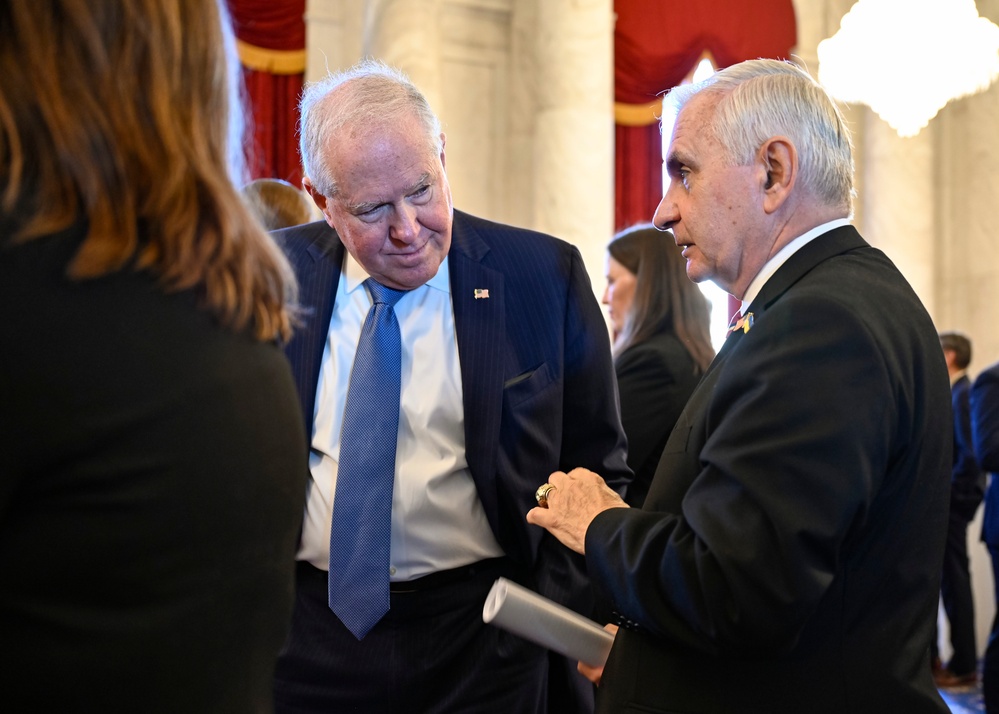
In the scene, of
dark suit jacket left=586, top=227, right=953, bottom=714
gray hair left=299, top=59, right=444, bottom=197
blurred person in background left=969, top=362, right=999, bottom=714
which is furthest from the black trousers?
blurred person in background left=969, top=362, right=999, bottom=714

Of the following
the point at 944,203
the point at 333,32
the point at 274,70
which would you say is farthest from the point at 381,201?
the point at 944,203

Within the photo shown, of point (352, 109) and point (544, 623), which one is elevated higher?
point (352, 109)

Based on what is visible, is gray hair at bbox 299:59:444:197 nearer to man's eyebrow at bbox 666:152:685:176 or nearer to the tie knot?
the tie knot

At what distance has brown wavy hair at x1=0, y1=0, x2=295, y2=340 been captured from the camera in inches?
33.1

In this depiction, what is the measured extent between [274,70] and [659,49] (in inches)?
105

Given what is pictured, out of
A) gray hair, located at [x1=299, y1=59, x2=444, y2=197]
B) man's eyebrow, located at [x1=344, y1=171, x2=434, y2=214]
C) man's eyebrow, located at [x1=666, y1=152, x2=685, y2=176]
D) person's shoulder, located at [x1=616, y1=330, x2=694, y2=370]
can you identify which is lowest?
person's shoulder, located at [x1=616, y1=330, x2=694, y2=370]

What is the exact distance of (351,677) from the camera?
1975 millimetres

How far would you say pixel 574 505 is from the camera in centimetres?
165

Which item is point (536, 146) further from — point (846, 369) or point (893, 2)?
point (846, 369)

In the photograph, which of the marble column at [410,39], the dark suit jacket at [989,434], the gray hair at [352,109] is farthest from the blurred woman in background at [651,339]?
the marble column at [410,39]

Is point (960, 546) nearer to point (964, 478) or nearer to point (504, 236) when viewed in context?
point (964, 478)

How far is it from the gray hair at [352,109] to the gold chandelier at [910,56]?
3.13 metres

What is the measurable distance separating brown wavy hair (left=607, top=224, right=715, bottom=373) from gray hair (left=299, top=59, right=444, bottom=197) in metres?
1.29

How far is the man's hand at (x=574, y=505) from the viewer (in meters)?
1.61
